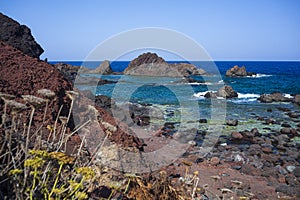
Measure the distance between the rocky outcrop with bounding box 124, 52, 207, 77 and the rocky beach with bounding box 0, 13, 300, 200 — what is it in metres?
37.8

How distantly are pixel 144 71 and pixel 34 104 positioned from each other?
63425mm

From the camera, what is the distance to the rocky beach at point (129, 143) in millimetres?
2768

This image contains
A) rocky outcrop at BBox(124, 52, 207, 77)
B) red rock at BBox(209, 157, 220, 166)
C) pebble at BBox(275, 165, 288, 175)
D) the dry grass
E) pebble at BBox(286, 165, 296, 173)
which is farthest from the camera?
rocky outcrop at BBox(124, 52, 207, 77)

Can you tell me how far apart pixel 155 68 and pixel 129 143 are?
56.4 metres

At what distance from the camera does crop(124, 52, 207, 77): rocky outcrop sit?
Answer: 199 ft

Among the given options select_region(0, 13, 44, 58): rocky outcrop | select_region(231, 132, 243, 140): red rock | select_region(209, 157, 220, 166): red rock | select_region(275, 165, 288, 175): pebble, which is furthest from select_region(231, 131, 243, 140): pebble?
select_region(0, 13, 44, 58): rocky outcrop

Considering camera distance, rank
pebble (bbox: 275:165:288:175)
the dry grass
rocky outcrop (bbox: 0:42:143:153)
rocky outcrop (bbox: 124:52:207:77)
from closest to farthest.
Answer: the dry grass < rocky outcrop (bbox: 0:42:143:153) < pebble (bbox: 275:165:288:175) < rocky outcrop (bbox: 124:52:207:77)

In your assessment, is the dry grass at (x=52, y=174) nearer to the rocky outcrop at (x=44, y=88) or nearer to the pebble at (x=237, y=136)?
the rocky outcrop at (x=44, y=88)

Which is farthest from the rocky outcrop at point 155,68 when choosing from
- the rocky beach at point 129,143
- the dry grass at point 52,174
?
the dry grass at point 52,174

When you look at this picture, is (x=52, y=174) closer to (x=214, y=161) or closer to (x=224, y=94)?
(x=214, y=161)

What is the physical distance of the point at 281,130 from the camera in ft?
46.9

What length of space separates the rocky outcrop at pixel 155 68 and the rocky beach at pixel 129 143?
37.8m

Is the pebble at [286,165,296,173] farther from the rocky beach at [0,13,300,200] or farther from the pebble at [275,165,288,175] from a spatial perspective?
the pebble at [275,165,288,175]

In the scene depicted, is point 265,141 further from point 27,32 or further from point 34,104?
point 34,104
